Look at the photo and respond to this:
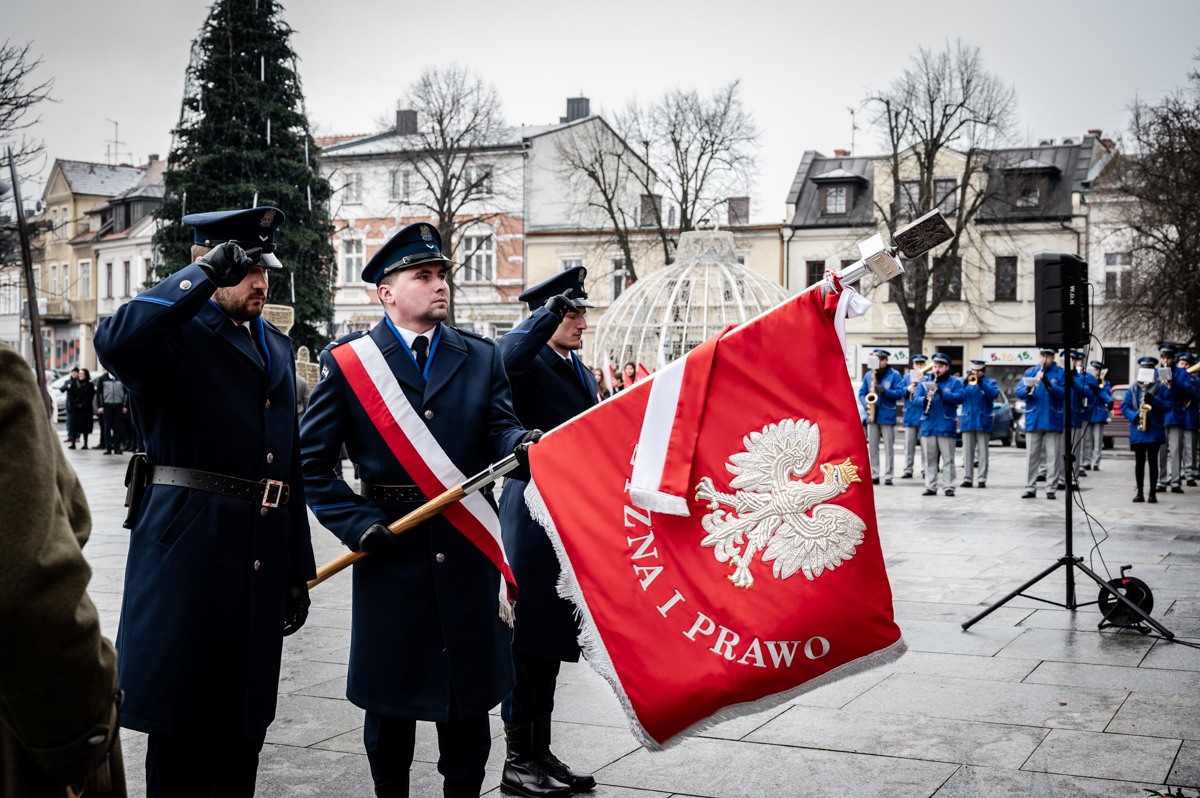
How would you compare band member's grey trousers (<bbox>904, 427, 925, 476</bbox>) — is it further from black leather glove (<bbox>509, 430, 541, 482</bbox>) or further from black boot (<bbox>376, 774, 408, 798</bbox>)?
black boot (<bbox>376, 774, 408, 798</bbox>)

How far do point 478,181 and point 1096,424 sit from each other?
80.6ft

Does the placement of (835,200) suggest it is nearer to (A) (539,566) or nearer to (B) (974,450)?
(B) (974,450)

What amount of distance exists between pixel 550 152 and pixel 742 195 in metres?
12.8

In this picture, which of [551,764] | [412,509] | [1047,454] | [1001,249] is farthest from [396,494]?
[1001,249]

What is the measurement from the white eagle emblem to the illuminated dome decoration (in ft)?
72.9

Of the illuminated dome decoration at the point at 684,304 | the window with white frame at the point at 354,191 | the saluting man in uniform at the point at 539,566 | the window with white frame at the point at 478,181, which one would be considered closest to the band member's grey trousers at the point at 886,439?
the illuminated dome decoration at the point at 684,304

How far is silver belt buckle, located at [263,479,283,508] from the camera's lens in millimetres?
3494

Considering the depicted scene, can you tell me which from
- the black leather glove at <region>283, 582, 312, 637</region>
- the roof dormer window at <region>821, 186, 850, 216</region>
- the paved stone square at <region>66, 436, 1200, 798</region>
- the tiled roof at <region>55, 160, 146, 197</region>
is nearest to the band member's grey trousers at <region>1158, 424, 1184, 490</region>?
the paved stone square at <region>66, 436, 1200, 798</region>

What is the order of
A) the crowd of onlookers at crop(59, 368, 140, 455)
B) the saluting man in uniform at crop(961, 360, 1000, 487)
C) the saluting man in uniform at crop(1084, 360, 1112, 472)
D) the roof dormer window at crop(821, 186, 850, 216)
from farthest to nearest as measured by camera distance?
the roof dormer window at crop(821, 186, 850, 216) → the crowd of onlookers at crop(59, 368, 140, 455) → the saluting man in uniform at crop(1084, 360, 1112, 472) → the saluting man in uniform at crop(961, 360, 1000, 487)

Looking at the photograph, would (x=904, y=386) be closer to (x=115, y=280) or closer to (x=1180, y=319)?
(x=1180, y=319)

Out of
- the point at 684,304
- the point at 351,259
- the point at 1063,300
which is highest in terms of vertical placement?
the point at 351,259

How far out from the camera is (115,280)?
59.6 metres

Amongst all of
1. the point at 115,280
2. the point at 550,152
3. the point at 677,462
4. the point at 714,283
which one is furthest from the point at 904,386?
the point at 115,280

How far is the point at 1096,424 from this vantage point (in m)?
21.4
